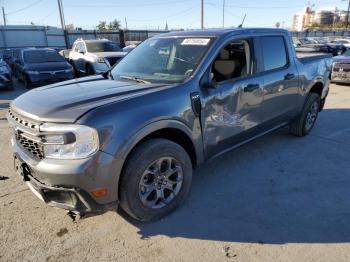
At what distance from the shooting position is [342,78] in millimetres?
11711

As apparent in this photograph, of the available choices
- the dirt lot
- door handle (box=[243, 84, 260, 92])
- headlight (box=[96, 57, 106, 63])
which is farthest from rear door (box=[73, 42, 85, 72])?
door handle (box=[243, 84, 260, 92])

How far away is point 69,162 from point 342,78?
11725 mm

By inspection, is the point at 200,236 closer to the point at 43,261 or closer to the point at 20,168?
the point at 43,261

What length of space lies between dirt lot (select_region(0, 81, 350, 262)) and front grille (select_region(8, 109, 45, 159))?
816 millimetres

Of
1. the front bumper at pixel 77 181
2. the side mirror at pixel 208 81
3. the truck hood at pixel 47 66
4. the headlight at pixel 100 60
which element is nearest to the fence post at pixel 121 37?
the headlight at pixel 100 60

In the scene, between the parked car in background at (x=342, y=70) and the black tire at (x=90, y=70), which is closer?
the parked car in background at (x=342, y=70)

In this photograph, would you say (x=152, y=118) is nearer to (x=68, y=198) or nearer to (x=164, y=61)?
(x=68, y=198)

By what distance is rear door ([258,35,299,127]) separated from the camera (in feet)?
14.0

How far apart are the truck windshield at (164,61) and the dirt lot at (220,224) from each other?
141cm

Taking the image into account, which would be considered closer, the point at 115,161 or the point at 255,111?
the point at 115,161

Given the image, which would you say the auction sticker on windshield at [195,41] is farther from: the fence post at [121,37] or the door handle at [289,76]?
the fence post at [121,37]

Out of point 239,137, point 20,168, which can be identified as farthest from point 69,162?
point 239,137

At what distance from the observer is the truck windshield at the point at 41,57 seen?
1177 centimetres

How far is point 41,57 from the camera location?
12.0 meters
